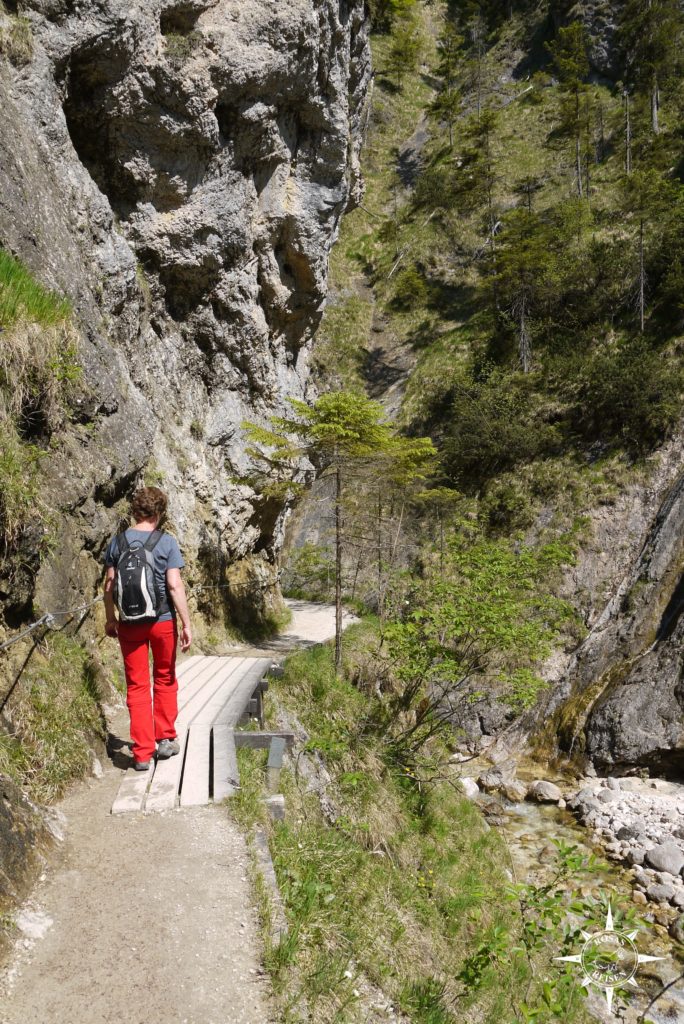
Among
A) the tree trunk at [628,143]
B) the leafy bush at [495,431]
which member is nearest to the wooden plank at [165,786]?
the leafy bush at [495,431]

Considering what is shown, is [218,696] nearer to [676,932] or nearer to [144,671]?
[144,671]

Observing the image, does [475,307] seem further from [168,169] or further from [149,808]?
[149,808]

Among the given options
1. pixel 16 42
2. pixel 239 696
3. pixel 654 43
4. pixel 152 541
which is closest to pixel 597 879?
pixel 239 696

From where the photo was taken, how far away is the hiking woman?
13.8 feet

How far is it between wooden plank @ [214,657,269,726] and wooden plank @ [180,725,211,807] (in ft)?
0.97

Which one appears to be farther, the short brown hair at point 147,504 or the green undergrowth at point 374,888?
the short brown hair at point 147,504

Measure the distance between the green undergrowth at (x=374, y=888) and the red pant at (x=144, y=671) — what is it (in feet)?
2.60

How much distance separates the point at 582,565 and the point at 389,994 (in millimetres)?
16270

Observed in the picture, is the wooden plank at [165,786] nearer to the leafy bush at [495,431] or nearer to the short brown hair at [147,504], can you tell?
the short brown hair at [147,504]

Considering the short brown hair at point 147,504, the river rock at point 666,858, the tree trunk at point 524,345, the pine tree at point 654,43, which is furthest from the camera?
the pine tree at point 654,43

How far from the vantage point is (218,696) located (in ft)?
21.3

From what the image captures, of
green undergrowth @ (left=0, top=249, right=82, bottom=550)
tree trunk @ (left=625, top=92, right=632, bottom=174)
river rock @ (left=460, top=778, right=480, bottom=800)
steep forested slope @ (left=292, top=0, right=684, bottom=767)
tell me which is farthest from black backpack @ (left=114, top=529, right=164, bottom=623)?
tree trunk @ (left=625, top=92, right=632, bottom=174)

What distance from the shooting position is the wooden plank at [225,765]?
4.21 meters

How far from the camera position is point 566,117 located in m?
37.5
